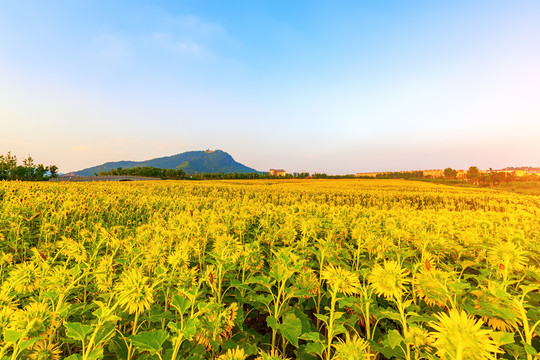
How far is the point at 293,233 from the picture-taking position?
3.29m

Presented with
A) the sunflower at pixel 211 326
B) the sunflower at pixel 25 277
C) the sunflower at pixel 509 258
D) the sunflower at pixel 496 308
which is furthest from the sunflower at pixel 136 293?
the sunflower at pixel 509 258

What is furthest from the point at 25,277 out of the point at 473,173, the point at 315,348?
the point at 473,173

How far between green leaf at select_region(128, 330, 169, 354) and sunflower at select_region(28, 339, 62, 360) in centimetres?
61

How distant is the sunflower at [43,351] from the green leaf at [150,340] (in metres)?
0.61

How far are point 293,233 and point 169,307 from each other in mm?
1819

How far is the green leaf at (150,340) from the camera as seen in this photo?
1.11 meters

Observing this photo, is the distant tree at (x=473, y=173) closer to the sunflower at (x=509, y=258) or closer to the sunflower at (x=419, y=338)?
the sunflower at (x=509, y=258)

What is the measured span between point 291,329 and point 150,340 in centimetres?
86

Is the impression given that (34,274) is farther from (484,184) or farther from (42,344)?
(484,184)

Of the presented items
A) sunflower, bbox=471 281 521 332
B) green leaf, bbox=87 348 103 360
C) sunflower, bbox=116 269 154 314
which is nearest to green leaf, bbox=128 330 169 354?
green leaf, bbox=87 348 103 360

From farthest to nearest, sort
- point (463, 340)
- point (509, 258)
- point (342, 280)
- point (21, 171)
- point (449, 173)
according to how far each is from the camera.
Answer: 1. point (449, 173)
2. point (21, 171)
3. point (509, 258)
4. point (342, 280)
5. point (463, 340)

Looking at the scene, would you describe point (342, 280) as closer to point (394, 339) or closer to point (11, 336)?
point (394, 339)

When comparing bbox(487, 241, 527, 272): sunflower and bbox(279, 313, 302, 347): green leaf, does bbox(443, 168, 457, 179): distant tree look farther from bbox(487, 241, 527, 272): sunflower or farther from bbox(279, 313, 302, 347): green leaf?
bbox(279, 313, 302, 347): green leaf

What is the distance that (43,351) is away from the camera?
1.30m
